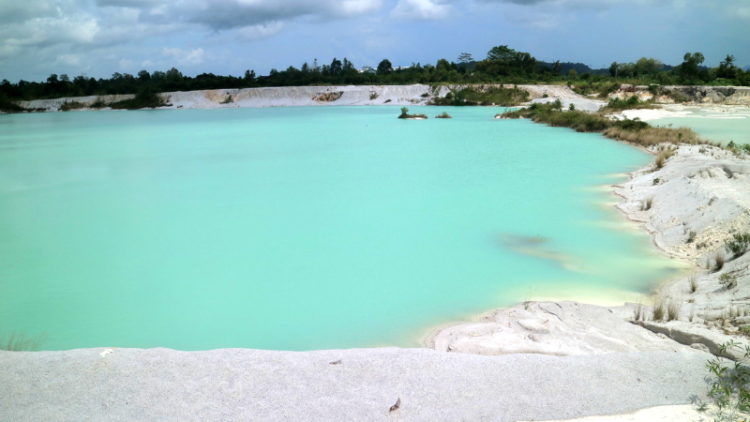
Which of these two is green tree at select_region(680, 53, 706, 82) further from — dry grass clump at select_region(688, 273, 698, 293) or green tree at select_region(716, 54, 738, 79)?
dry grass clump at select_region(688, 273, 698, 293)

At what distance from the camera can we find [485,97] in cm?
4966

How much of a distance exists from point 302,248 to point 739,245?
18.1 ft

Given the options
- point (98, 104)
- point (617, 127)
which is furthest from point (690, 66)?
point (98, 104)

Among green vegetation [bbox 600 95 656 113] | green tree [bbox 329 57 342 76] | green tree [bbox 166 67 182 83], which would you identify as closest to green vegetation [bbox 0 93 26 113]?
green tree [bbox 166 67 182 83]

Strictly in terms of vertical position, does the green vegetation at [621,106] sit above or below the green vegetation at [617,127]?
above

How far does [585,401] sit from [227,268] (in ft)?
16.4

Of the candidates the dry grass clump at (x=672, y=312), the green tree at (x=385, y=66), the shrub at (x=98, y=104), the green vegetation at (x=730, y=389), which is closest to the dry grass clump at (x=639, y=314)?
the dry grass clump at (x=672, y=312)

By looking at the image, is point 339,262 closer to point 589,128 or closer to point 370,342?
point 370,342

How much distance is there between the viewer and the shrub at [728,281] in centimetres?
491

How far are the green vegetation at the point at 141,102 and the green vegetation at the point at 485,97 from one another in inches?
1276

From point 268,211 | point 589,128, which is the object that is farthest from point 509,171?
point 589,128

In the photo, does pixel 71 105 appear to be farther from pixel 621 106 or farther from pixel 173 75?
pixel 621 106

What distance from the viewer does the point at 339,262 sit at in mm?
7070

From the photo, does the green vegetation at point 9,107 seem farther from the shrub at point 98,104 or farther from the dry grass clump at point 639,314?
the dry grass clump at point 639,314
